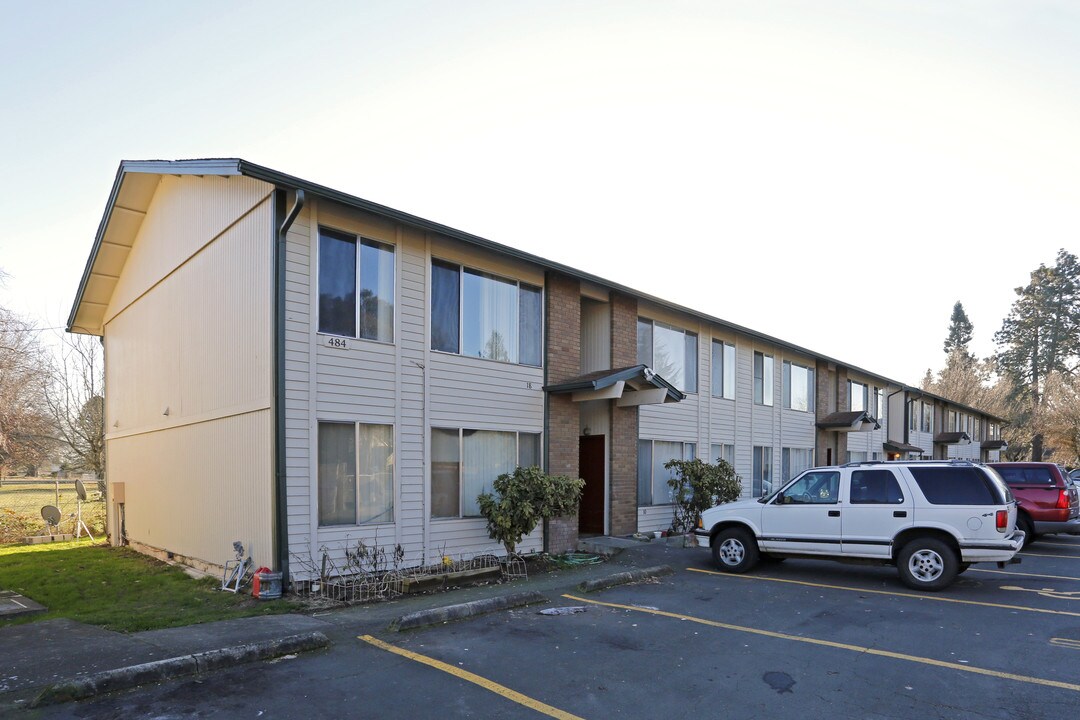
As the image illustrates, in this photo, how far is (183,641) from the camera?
23.2ft

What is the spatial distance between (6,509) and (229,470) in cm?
1271

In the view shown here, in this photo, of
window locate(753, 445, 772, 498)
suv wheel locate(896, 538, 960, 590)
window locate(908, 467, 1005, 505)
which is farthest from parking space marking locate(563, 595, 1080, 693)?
window locate(753, 445, 772, 498)

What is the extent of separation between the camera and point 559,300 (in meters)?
14.0

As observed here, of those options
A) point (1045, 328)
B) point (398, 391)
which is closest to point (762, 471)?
point (398, 391)

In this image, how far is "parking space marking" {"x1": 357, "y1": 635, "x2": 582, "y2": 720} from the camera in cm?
547

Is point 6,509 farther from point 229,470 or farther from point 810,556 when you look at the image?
point 810,556

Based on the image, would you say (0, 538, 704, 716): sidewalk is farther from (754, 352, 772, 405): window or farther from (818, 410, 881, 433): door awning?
(818, 410, 881, 433): door awning

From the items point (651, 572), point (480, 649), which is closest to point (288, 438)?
point (480, 649)

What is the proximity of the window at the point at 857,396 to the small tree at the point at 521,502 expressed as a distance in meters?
20.1

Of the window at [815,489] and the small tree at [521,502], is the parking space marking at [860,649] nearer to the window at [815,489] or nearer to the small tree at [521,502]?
the small tree at [521,502]

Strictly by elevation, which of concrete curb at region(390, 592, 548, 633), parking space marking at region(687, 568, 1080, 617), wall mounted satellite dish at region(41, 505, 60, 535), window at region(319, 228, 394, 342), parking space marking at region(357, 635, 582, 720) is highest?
window at region(319, 228, 394, 342)

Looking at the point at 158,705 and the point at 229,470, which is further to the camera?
the point at 229,470

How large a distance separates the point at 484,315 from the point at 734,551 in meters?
6.15

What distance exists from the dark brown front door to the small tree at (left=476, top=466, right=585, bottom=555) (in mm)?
3329
